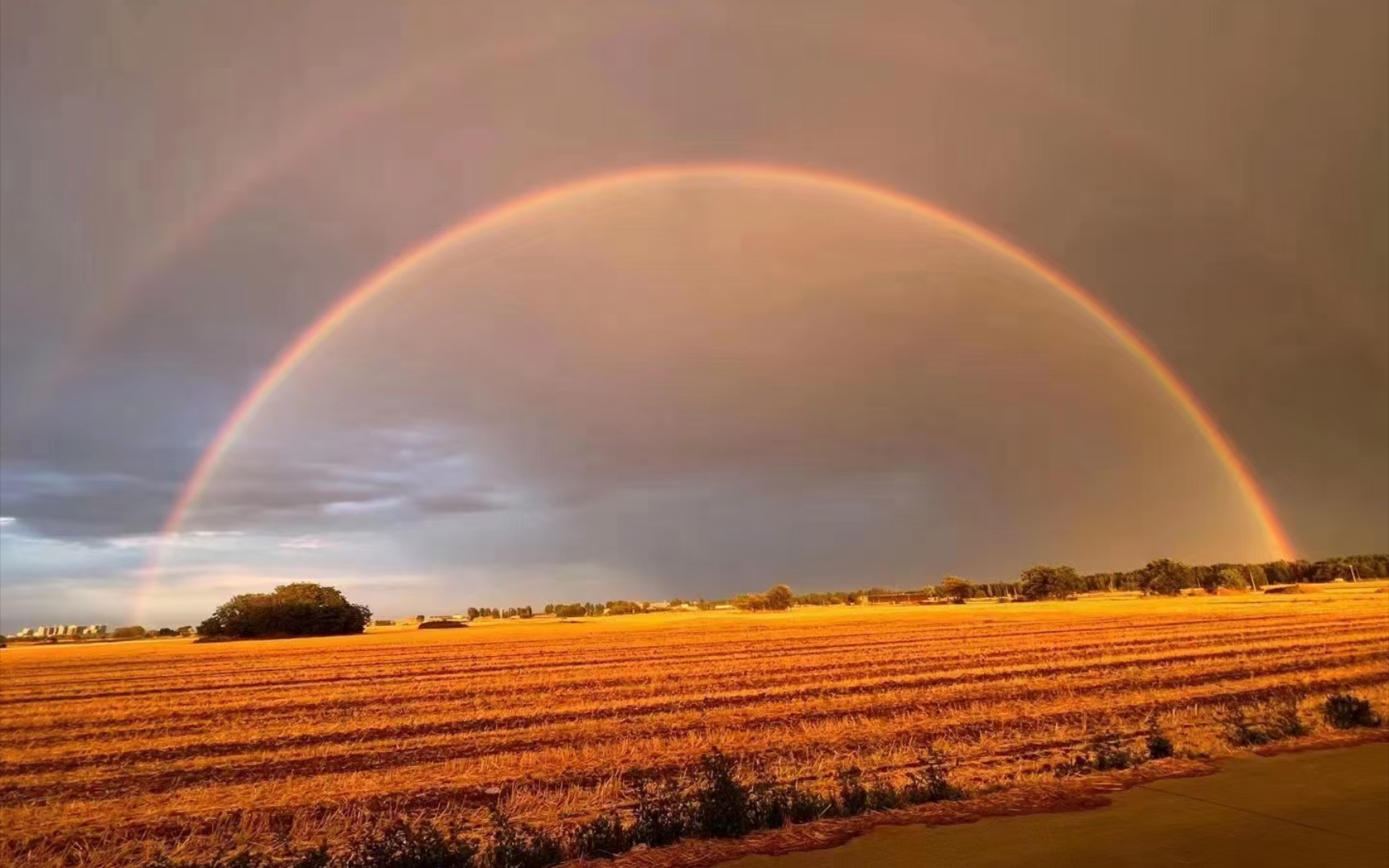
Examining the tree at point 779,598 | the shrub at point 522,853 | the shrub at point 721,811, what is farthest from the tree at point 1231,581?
the shrub at point 522,853

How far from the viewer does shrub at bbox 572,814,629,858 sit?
8.45m

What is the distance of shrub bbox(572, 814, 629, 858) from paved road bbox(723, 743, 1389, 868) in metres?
1.48

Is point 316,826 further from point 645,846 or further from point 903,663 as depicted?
point 903,663

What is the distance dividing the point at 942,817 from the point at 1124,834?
1.90 metres

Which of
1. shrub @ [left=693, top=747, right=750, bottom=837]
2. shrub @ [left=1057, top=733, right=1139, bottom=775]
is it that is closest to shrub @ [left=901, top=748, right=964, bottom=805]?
shrub @ [left=1057, top=733, right=1139, bottom=775]

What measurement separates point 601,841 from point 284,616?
431 feet

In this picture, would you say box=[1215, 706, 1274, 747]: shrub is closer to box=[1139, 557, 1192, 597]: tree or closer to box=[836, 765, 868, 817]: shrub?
box=[836, 765, 868, 817]: shrub

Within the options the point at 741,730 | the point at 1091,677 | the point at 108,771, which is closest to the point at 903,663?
the point at 1091,677

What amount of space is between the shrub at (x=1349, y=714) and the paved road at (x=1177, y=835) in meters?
5.23

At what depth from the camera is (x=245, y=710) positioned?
26.7 metres

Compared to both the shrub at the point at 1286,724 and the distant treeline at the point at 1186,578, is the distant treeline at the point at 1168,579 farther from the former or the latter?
the shrub at the point at 1286,724

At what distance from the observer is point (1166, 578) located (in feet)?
509

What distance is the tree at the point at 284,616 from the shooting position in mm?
120938

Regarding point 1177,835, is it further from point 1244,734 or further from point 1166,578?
point 1166,578
